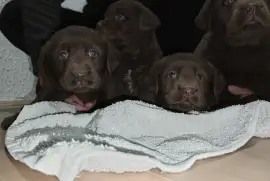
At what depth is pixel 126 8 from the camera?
202 cm

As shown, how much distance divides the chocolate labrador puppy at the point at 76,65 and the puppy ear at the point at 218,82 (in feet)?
1.07

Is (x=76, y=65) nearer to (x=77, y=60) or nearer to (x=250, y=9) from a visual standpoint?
(x=77, y=60)

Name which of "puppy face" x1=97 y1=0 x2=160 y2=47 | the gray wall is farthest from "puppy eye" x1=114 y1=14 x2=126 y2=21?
the gray wall

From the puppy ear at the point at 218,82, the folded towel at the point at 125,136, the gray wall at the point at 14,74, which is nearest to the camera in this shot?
the folded towel at the point at 125,136

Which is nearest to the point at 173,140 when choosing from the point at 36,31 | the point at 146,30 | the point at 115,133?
the point at 115,133

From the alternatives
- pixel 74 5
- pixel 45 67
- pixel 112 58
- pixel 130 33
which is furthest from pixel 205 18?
pixel 74 5

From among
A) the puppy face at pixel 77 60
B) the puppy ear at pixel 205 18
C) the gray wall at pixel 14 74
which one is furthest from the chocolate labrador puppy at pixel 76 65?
the gray wall at pixel 14 74

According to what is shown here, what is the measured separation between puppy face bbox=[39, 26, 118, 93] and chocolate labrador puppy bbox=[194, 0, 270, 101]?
14.8 inches

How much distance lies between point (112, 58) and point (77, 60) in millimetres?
153

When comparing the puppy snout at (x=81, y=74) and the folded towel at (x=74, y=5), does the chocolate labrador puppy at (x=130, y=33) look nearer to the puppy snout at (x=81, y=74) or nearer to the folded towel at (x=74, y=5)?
the puppy snout at (x=81, y=74)

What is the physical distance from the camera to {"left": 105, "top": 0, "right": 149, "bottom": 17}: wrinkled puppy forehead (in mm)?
2002

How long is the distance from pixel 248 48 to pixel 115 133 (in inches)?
26.0

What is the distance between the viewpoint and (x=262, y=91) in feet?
6.14

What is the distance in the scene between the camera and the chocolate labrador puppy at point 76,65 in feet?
5.52
